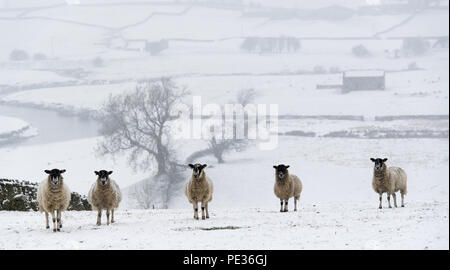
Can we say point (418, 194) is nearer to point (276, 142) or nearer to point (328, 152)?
point (328, 152)

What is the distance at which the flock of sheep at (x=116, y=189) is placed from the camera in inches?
832

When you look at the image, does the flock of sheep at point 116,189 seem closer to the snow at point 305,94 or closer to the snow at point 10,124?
the snow at point 305,94

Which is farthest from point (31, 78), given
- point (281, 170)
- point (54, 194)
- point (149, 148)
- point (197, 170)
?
point (54, 194)

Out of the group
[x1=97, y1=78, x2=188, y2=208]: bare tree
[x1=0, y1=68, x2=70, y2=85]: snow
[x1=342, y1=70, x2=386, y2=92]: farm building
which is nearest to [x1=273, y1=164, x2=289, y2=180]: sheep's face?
[x1=97, y1=78, x2=188, y2=208]: bare tree

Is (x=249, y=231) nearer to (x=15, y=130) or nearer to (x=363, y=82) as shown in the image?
Answer: (x=15, y=130)

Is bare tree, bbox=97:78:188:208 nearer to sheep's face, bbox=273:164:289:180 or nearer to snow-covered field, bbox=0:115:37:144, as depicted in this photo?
snow-covered field, bbox=0:115:37:144

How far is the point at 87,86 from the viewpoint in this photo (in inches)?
6806

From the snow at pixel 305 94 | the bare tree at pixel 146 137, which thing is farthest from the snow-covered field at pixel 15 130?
the bare tree at pixel 146 137

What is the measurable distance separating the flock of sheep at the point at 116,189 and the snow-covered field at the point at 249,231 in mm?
650

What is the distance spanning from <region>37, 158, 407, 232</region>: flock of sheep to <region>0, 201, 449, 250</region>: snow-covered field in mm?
650

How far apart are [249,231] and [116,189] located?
5686 millimetres

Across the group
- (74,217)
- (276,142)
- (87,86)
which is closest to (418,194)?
(276,142)

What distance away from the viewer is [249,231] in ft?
66.8

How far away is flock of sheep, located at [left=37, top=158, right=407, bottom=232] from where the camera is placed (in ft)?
69.3
